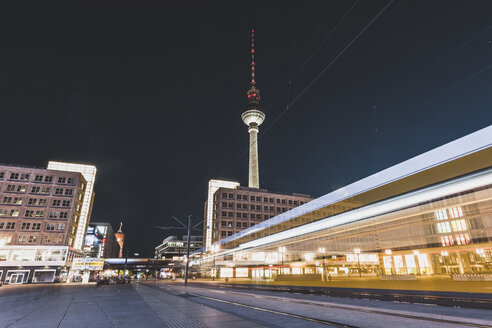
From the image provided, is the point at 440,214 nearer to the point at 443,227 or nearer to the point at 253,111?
Answer: the point at 443,227

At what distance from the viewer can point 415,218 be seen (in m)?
11.8

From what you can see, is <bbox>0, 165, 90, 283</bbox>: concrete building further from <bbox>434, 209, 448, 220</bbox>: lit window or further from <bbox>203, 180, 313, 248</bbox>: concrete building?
<bbox>434, 209, 448, 220</bbox>: lit window

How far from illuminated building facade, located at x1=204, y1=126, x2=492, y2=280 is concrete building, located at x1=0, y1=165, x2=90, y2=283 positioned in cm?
6629

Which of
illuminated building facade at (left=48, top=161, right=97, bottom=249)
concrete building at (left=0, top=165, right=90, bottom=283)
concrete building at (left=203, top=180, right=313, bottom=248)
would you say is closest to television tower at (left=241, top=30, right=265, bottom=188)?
concrete building at (left=203, top=180, right=313, bottom=248)

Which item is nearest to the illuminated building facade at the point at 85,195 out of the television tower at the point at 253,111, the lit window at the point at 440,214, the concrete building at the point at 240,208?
the concrete building at the point at 240,208

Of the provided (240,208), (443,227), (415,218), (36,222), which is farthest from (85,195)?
(443,227)

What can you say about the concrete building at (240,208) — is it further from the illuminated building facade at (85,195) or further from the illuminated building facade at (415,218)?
the illuminated building facade at (415,218)

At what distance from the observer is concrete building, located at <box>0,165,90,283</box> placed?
5919 centimetres

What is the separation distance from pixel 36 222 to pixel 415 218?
3148 inches

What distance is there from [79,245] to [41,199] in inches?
739

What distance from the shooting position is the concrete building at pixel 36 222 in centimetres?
5919

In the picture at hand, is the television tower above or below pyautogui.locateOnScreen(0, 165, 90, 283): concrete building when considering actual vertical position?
above

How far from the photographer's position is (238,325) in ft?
22.0

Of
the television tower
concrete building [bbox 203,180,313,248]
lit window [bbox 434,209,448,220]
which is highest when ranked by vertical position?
the television tower
